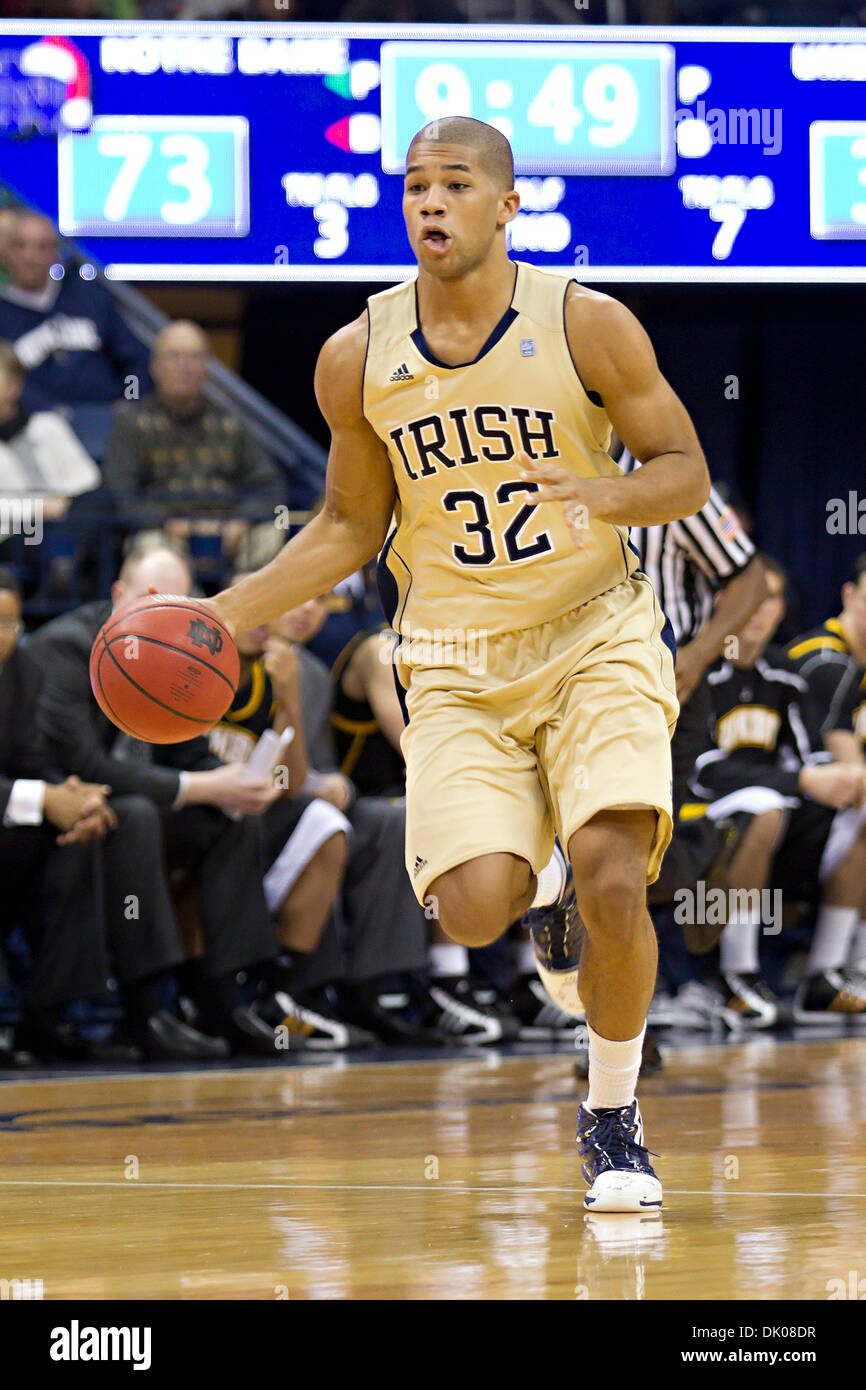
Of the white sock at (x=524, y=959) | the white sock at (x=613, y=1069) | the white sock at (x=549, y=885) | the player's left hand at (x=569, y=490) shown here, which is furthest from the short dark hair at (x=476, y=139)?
the white sock at (x=524, y=959)

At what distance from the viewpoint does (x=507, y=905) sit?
10.4 feet

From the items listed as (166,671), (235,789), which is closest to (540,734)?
(166,671)

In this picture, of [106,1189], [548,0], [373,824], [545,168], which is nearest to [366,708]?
[373,824]

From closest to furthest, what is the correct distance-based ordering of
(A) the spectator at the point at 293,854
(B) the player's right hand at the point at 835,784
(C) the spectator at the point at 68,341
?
(A) the spectator at the point at 293,854 → (B) the player's right hand at the point at 835,784 → (C) the spectator at the point at 68,341

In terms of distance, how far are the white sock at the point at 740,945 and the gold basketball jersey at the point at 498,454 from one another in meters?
3.63

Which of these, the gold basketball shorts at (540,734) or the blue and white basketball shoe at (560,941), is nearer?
the gold basketball shorts at (540,734)

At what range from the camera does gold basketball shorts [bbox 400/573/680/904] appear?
10.2ft

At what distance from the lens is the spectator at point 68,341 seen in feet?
25.1

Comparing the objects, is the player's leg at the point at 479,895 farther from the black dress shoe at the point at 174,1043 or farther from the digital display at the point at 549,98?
the digital display at the point at 549,98

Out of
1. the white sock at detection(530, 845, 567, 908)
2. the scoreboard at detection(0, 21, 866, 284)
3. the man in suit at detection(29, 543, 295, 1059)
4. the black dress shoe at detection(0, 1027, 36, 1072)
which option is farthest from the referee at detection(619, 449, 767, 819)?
the scoreboard at detection(0, 21, 866, 284)

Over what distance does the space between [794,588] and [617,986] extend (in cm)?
547

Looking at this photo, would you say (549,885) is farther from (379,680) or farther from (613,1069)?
(379,680)

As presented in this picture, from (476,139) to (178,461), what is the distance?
14.3 feet

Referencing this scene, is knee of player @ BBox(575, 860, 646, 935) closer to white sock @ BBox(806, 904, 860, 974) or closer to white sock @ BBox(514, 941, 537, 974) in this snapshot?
white sock @ BBox(514, 941, 537, 974)
